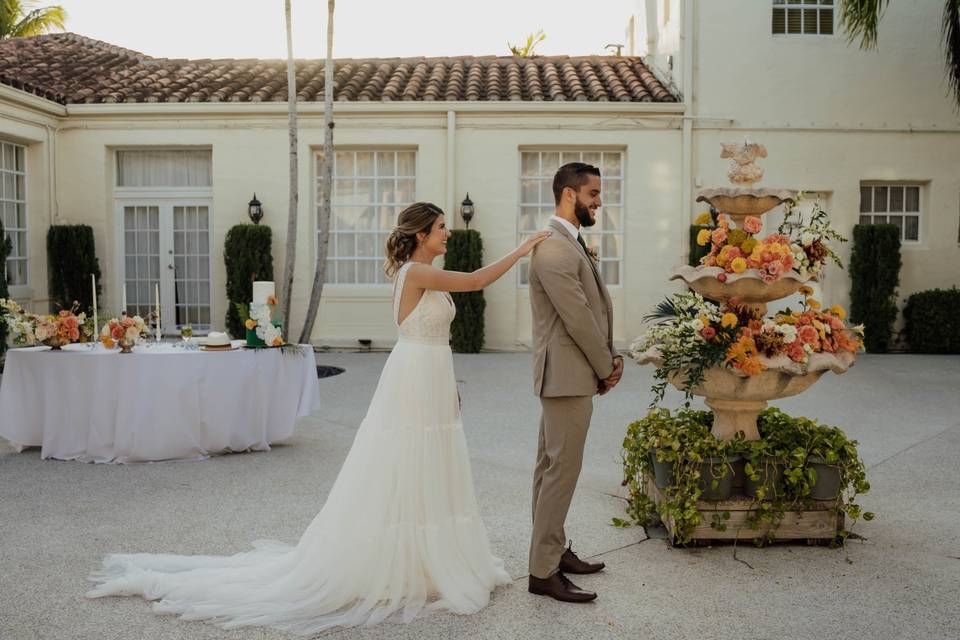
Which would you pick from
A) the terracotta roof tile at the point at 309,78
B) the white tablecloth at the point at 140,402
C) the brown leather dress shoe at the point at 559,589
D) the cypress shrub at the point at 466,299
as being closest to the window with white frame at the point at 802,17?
the terracotta roof tile at the point at 309,78

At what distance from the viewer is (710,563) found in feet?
15.9

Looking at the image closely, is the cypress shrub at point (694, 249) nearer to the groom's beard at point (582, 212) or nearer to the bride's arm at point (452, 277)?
the groom's beard at point (582, 212)

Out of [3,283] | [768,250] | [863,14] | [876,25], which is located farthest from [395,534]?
[876,25]

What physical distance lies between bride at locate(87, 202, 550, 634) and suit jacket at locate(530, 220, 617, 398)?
0.43 ft

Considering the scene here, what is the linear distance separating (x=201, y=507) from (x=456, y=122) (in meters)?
9.78

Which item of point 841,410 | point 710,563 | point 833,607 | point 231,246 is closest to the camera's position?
point 833,607

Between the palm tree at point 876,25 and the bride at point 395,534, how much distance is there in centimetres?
1013

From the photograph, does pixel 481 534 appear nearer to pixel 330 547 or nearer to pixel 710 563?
pixel 330 547

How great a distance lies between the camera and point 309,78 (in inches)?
619

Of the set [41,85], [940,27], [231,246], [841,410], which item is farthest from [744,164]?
[41,85]

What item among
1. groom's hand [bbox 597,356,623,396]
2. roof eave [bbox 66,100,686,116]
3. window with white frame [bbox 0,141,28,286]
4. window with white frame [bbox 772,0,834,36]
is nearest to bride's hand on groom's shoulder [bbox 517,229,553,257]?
groom's hand [bbox 597,356,623,396]

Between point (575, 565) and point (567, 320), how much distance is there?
4.44 ft

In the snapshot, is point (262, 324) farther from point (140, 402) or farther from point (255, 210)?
point (255, 210)

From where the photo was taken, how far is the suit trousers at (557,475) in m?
4.33
